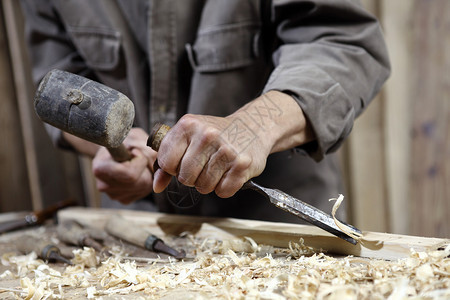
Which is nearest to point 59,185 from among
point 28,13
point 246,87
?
point 28,13

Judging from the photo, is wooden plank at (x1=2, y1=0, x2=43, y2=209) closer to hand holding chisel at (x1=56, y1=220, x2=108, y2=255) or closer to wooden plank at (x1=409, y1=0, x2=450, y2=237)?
hand holding chisel at (x1=56, y1=220, x2=108, y2=255)

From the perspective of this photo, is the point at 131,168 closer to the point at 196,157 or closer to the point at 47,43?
the point at 196,157

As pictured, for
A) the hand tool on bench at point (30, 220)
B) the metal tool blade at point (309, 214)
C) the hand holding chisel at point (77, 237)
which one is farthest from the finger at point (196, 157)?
the hand tool on bench at point (30, 220)

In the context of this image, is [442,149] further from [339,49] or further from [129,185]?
[129,185]

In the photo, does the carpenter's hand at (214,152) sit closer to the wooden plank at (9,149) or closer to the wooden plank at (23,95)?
the wooden plank at (23,95)

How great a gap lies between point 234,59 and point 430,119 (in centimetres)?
107

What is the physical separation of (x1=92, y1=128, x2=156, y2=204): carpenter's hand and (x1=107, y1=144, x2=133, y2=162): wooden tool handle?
25mm

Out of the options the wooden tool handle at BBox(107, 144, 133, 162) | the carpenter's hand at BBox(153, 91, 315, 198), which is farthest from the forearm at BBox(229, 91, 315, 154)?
the wooden tool handle at BBox(107, 144, 133, 162)

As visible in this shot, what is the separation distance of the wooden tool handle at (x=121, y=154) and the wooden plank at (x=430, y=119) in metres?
1.37

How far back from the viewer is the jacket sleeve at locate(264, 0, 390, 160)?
3.69 ft

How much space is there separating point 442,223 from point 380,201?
282mm

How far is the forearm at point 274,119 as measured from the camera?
102cm

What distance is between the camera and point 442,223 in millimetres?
2105

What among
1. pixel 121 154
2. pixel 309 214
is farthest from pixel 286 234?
pixel 121 154
